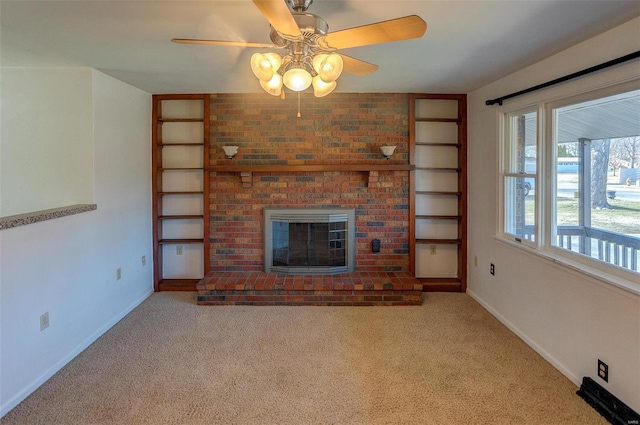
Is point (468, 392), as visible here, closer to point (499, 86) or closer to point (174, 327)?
point (174, 327)

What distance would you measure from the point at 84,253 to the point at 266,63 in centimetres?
232

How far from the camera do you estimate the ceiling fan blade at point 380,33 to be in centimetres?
138

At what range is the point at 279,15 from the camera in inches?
51.1

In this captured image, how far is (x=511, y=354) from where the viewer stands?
2.66 meters

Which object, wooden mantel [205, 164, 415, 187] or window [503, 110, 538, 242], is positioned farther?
wooden mantel [205, 164, 415, 187]

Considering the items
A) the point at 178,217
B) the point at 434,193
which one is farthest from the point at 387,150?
the point at 178,217

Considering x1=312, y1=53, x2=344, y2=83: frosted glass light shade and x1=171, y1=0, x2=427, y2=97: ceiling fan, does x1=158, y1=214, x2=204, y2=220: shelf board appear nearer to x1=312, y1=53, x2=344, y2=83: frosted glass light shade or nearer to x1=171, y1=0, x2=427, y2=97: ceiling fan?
x1=171, y1=0, x2=427, y2=97: ceiling fan

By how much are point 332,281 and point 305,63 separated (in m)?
2.51

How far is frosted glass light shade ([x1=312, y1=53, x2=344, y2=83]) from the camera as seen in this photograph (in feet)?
5.35

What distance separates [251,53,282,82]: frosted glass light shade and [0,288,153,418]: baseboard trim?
2.42 meters

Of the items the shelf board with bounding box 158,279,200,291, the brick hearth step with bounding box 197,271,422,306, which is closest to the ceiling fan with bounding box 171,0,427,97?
the brick hearth step with bounding box 197,271,422,306

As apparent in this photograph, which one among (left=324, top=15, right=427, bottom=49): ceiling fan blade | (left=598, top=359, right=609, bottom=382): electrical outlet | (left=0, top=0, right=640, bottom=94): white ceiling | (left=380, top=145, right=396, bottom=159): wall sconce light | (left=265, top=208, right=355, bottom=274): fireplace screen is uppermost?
(left=0, top=0, right=640, bottom=94): white ceiling

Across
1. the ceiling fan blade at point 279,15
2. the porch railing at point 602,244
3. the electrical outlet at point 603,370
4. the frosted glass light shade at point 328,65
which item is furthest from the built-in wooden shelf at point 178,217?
the electrical outlet at point 603,370

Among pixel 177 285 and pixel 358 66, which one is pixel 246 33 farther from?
pixel 177 285
